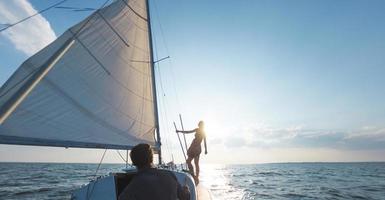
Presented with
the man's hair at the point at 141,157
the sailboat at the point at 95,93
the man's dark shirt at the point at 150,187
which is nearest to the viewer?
the man's dark shirt at the point at 150,187

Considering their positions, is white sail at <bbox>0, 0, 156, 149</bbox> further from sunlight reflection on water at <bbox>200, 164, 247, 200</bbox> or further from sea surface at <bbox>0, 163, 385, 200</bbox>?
sea surface at <bbox>0, 163, 385, 200</bbox>

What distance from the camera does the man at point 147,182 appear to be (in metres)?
3.08

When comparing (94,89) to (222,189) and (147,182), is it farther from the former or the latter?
(222,189)

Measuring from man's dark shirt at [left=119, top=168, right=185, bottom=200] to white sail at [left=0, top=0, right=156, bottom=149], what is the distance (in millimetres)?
2725

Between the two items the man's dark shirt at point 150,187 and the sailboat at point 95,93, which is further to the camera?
the sailboat at point 95,93

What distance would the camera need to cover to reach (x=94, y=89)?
9.98m

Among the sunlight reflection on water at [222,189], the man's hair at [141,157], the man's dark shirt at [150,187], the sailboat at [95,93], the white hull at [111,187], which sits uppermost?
the sailboat at [95,93]

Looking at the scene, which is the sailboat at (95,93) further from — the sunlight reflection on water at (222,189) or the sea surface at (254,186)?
the sea surface at (254,186)

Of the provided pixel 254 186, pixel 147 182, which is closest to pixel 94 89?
pixel 147 182

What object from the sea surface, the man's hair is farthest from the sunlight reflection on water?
the man's hair

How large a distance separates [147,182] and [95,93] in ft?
24.1

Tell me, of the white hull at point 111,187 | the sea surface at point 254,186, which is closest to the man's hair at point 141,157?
the white hull at point 111,187

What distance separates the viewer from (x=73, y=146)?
7730 mm

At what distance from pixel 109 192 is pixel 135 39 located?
8028 mm
